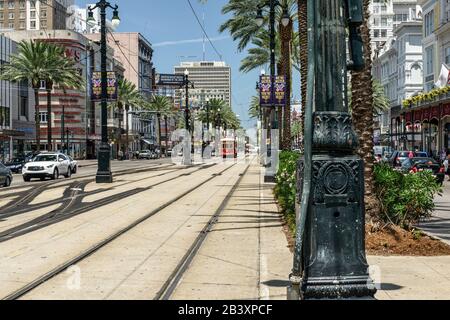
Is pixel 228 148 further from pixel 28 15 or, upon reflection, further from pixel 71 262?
pixel 28 15

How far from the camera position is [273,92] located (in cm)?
3231

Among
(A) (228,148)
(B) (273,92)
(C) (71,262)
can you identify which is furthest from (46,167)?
(A) (228,148)

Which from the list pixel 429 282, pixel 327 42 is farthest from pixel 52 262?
pixel 327 42

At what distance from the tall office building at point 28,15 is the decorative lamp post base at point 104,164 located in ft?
427

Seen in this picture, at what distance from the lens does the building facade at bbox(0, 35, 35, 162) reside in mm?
69137

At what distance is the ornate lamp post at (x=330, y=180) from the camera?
523 centimetres

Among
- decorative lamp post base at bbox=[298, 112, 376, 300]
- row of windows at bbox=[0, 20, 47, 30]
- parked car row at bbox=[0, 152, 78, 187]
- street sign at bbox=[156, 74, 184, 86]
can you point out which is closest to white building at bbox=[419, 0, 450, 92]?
parked car row at bbox=[0, 152, 78, 187]

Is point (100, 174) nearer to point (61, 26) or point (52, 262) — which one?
→ point (52, 262)

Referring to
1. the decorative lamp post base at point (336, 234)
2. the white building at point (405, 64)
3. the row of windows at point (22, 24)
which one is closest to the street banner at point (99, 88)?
the decorative lamp post base at point (336, 234)

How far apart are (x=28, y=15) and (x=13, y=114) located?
86856 millimetres

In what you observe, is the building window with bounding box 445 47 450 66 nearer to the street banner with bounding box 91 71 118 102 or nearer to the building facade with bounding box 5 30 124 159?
the street banner with bounding box 91 71 118 102

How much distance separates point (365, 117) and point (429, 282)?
12.7ft

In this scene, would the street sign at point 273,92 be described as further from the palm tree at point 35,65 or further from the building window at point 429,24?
the building window at point 429,24

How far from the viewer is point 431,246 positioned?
10906mm
